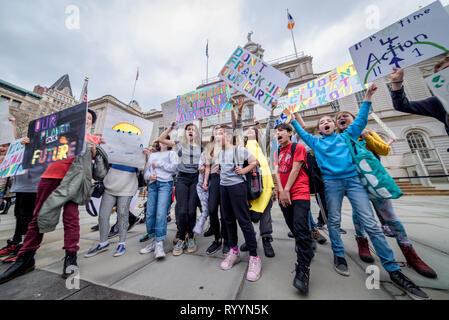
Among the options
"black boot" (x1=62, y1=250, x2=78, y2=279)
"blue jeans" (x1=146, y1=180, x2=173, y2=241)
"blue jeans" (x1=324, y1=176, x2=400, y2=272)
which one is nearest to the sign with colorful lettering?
"blue jeans" (x1=324, y1=176, x2=400, y2=272)

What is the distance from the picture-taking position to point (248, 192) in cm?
196

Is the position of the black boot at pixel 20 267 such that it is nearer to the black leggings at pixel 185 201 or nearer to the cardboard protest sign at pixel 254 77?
the black leggings at pixel 185 201

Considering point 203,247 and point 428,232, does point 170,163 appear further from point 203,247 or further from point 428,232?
point 428,232

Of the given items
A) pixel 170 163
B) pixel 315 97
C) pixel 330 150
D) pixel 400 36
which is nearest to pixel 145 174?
pixel 170 163

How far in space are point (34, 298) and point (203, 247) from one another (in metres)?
1.67

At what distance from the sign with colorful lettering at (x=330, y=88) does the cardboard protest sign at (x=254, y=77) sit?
0.57 metres

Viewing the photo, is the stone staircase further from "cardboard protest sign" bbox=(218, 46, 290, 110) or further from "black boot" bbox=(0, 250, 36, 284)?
"black boot" bbox=(0, 250, 36, 284)

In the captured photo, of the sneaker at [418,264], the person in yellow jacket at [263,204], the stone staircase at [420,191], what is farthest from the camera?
the stone staircase at [420,191]

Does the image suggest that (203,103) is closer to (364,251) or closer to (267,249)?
(267,249)

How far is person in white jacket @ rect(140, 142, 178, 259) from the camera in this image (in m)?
2.21

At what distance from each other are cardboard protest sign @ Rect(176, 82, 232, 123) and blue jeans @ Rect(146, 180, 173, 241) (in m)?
1.72

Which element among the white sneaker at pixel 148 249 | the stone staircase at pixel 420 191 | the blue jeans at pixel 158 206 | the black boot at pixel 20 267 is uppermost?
the blue jeans at pixel 158 206

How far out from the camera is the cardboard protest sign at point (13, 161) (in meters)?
2.29

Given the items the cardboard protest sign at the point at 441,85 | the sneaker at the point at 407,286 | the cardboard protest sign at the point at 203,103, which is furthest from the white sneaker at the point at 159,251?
the cardboard protest sign at the point at 441,85
